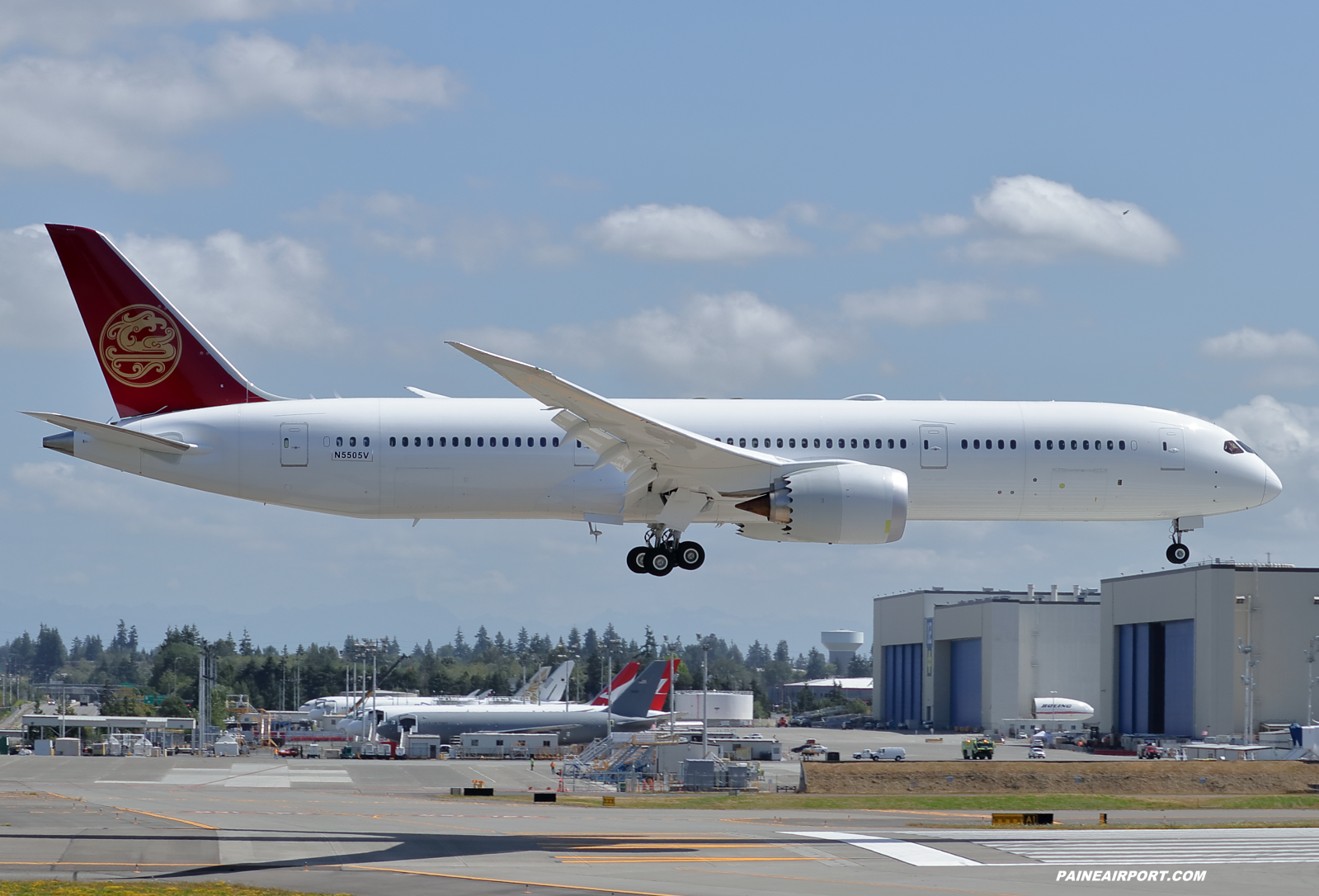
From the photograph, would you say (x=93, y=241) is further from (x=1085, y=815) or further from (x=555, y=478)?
(x=1085, y=815)

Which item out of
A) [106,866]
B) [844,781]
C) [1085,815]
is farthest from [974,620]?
[106,866]

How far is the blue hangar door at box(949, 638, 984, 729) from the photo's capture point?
109125 mm

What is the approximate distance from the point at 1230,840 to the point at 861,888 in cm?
1359

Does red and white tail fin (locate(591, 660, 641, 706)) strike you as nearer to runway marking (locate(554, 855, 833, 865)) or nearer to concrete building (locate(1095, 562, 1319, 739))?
concrete building (locate(1095, 562, 1319, 739))

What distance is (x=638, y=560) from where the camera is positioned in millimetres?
33938

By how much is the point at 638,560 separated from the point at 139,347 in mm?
13474

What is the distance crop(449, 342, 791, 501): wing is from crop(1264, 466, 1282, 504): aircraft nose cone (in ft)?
41.9

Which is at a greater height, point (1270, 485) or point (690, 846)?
point (1270, 485)

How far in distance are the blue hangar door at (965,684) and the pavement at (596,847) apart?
68.0m

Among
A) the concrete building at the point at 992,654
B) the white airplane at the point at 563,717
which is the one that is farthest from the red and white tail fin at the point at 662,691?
the concrete building at the point at 992,654

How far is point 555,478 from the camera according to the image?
3366 cm

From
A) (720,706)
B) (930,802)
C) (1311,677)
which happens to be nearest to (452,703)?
(720,706)

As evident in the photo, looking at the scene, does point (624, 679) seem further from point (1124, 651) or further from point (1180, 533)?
point (1180, 533)

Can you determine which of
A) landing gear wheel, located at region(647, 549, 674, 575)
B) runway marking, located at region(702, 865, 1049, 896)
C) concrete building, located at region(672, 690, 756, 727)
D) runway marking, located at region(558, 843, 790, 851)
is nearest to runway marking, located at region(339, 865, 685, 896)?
runway marking, located at region(702, 865, 1049, 896)
